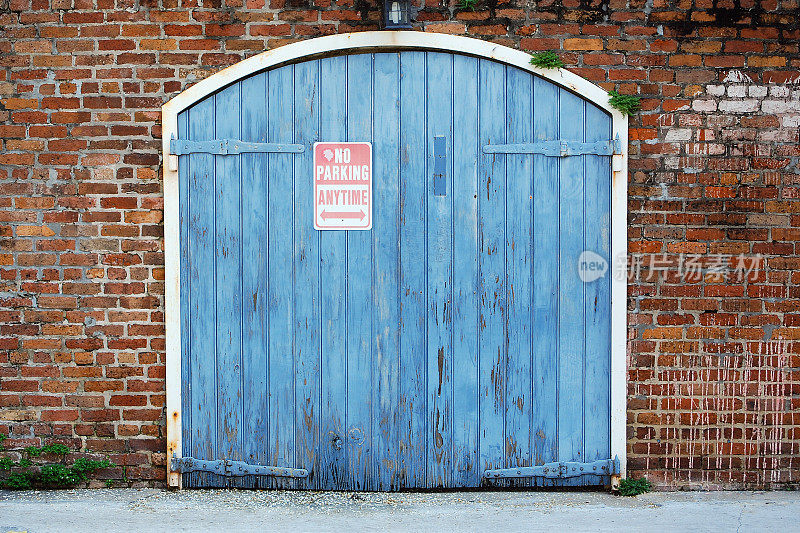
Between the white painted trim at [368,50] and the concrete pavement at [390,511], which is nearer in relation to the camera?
the concrete pavement at [390,511]

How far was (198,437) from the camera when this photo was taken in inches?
138

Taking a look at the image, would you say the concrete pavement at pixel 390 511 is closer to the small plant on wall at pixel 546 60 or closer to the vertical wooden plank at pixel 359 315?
the vertical wooden plank at pixel 359 315

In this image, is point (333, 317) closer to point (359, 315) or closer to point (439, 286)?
point (359, 315)

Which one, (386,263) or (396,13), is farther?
(386,263)

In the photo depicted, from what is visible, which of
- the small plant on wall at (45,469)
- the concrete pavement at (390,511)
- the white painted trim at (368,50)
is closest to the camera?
the concrete pavement at (390,511)

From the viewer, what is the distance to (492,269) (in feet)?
11.4

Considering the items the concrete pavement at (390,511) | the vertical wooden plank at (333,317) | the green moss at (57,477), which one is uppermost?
the vertical wooden plank at (333,317)

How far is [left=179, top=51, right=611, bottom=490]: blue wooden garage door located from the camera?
135 inches

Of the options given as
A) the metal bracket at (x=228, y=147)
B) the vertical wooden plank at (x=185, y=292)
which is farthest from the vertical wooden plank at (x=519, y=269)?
the vertical wooden plank at (x=185, y=292)

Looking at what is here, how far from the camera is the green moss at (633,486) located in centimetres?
347

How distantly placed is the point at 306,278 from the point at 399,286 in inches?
19.1

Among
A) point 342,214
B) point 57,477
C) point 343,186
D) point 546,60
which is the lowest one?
point 57,477

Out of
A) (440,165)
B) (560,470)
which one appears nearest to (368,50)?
(440,165)

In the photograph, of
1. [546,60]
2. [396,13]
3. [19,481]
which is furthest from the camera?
[19,481]
